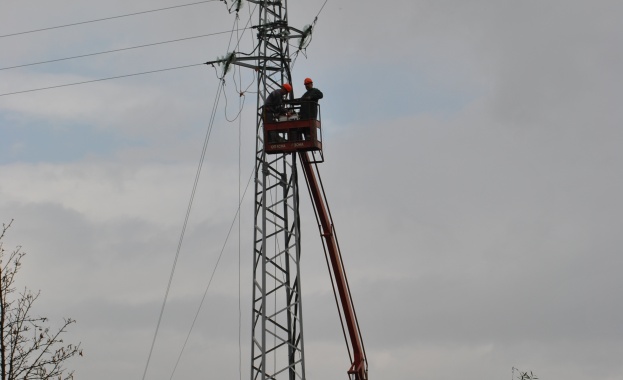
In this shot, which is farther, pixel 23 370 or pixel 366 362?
pixel 366 362

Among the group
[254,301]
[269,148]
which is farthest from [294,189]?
[254,301]

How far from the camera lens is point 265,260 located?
3481 centimetres

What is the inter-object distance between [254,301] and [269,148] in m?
4.97

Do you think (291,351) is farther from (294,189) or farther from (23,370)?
(23,370)

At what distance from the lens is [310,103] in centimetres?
3575

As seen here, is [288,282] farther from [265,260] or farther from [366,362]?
[366,362]

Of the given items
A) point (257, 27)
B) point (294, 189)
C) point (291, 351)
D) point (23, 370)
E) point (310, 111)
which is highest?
point (257, 27)

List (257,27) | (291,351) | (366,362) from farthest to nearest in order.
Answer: (366,362) < (257,27) < (291,351)

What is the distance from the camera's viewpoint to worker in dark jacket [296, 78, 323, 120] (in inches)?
1407

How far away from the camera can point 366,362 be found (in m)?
40.1

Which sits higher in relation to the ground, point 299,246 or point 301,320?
point 299,246

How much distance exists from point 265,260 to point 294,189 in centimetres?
253

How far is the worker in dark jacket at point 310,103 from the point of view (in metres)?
35.8

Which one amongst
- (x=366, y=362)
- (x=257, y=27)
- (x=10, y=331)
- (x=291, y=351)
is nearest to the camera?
(x=10, y=331)
